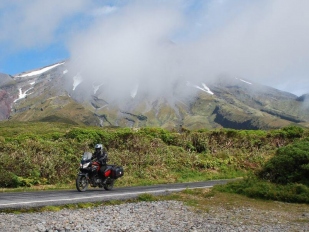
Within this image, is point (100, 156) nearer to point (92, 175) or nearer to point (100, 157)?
point (100, 157)

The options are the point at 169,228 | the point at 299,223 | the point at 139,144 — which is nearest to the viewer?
the point at 169,228

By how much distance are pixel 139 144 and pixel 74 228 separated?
1891 cm

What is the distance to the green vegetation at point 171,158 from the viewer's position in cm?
1725

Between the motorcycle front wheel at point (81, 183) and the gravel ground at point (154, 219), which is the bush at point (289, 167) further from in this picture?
the motorcycle front wheel at point (81, 183)

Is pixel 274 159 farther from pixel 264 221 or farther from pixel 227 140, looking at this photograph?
pixel 227 140

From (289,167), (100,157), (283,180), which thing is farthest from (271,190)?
(100,157)

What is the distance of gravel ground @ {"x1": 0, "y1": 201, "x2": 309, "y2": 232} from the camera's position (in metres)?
8.48

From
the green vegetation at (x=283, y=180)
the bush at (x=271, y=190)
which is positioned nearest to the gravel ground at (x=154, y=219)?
the bush at (x=271, y=190)

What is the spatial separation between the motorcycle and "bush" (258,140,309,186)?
7.71 metres

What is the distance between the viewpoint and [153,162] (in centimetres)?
2489

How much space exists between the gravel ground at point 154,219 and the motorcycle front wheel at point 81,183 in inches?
116

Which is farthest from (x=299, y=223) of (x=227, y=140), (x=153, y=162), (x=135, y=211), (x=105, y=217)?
(x=227, y=140)

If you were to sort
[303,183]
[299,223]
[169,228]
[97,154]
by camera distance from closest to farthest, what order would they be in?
[169,228] < [299,223] < [97,154] < [303,183]

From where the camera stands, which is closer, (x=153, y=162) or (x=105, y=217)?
(x=105, y=217)
